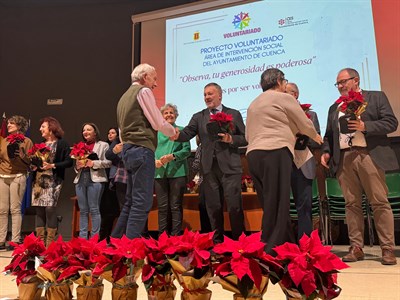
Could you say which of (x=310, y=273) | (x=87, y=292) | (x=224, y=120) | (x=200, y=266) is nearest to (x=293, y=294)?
(x=310, y=273)

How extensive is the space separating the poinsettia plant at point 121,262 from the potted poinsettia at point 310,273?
1.26 ft

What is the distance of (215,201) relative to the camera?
2.91 m

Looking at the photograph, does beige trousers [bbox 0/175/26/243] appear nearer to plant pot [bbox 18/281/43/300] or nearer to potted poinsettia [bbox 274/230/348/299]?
plant pot [bbox 18/281/43/300]

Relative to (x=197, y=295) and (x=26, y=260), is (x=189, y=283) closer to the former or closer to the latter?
(x=197, y=295)

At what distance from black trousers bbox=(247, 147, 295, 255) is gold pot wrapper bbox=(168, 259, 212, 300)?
114 cm

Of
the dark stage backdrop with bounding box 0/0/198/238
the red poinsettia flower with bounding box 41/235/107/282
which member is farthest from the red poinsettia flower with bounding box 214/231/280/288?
the dark stage backdrop with bounding box 0/0/198/238

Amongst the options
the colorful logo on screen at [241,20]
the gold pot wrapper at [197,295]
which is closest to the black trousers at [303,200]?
the gold pot wrapper at [197,295]

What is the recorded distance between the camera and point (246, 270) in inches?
37.8

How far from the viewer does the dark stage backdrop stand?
5664 millimetres

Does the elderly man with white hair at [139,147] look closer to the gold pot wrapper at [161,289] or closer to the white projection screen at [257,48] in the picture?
the gold pot wrapper at [161,289]

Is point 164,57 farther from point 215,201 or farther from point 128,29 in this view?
point 215,201

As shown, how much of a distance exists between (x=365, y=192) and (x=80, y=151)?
7.90 ft

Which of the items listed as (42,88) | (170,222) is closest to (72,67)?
(42,88)

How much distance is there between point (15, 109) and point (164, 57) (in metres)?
2.51
